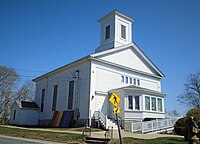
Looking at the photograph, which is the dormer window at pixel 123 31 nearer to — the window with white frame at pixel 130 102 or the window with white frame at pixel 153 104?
the window with white frame at pixel 153 104

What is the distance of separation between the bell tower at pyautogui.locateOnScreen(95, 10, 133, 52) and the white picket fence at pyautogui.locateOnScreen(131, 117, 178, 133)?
12.5 metres

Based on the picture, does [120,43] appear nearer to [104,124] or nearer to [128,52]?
[128,52]

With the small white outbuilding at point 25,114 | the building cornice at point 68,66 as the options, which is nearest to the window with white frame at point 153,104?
the building cornice at point 68,66

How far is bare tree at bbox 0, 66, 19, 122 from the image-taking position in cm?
4794

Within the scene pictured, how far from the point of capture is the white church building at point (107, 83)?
2668cm

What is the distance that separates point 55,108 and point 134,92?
495 inches

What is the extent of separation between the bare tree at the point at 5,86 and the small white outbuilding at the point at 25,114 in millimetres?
12066

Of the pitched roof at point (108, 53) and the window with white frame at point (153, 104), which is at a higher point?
the pitched roof at point (108, 53)

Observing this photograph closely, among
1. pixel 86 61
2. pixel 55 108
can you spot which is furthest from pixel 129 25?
pixel 55 108

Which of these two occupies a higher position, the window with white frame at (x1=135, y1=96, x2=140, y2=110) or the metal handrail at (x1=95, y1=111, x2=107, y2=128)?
the window with white frame at (x1=135, y1=96, x2=140, y2=110)

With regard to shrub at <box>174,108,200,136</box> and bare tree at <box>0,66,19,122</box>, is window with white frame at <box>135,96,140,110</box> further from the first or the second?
bare tree at <box>0,66,19,122</box>

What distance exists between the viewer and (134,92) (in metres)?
27.2

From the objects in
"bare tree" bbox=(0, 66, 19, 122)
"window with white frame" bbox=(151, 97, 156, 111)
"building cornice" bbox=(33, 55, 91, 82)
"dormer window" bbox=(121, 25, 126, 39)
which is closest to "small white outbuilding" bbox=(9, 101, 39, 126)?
"building cornice" bbox=(33, 55, 91, 82)

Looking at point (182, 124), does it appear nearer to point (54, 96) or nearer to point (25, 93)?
point (54, 96)
